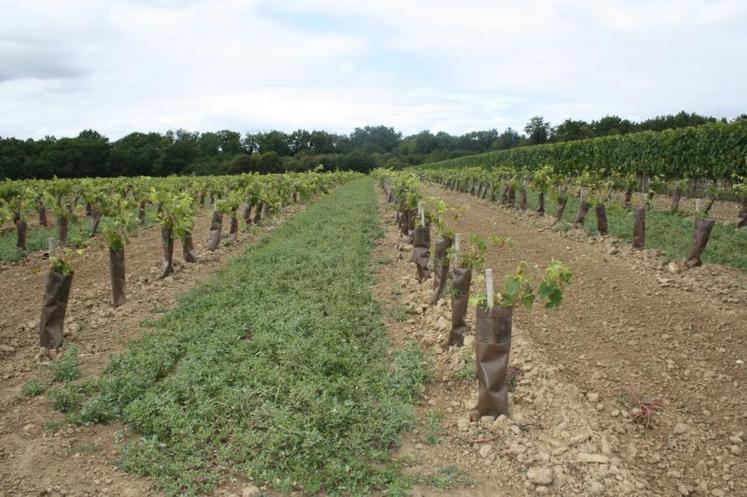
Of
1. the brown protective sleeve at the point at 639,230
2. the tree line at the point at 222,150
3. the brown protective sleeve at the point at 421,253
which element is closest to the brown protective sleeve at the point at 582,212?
the brown protective sleeve at the point at 639,230

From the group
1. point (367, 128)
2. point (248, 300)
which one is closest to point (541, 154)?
point (248, 300)

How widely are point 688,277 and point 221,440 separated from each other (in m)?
7.66

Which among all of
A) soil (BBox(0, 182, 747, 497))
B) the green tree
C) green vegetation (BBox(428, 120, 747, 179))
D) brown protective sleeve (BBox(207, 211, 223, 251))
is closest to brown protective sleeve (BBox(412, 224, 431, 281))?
soil (BBox(0, 182, 747, 497))

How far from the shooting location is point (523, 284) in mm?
4824

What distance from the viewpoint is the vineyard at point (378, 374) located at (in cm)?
388

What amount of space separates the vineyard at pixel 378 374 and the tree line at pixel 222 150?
40.9 m

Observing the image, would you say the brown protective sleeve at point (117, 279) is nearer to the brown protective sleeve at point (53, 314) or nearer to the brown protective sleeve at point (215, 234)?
the brown protective sleeve at point (53, 314)

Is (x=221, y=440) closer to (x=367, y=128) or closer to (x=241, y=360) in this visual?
(x=241, y=360)

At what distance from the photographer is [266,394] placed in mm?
4758

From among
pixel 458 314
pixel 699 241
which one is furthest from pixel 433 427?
pixel 699 241

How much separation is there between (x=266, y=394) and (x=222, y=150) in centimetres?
8927

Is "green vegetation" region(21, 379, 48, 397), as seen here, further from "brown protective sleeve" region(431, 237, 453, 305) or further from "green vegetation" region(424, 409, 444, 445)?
"brown protective sleeve" region(431, 237, 453, 305)

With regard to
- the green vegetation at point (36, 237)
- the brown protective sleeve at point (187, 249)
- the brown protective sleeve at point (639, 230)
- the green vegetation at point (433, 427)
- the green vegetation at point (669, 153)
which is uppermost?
the green vegetation at point (669, 153)

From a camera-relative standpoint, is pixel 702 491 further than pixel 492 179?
No
